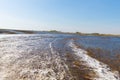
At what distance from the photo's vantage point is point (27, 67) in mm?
12117

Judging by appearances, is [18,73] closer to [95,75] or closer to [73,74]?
[73,74]

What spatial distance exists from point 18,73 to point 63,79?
2.54 metres

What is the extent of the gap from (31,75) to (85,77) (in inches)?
114

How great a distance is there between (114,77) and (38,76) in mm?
4244

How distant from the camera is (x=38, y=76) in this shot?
10086 mm

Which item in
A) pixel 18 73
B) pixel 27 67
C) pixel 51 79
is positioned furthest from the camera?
pixel 27 67

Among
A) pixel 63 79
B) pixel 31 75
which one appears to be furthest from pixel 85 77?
pixel 31 75

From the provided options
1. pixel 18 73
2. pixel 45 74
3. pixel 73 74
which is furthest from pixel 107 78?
pixel 18 73

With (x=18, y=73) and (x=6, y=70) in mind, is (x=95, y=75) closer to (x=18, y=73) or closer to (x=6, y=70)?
(x=18, y=73)

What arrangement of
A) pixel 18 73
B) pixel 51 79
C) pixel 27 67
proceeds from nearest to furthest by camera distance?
pixel 51 79 → pixel 18 73 → pixel 27 67

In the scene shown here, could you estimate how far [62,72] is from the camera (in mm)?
11047

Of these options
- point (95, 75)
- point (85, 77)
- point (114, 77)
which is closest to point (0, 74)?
point (85, 77)

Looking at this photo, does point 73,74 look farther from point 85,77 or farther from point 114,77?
point 114,77

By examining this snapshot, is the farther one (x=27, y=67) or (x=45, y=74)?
(x=27, y=67)
